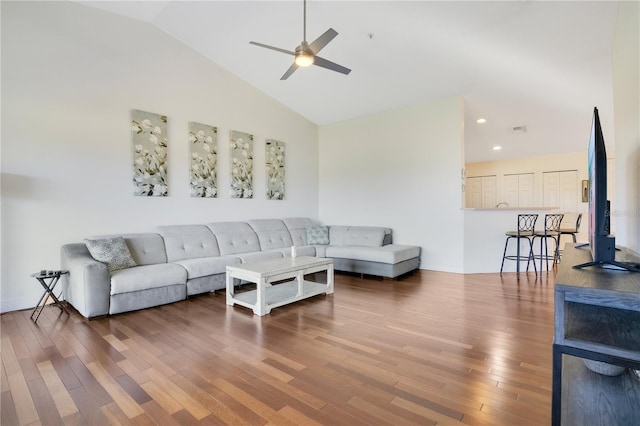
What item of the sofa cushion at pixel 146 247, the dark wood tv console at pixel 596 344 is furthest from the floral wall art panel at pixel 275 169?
the dark wood tv console at pixel 596 344

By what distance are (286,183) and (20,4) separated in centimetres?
430

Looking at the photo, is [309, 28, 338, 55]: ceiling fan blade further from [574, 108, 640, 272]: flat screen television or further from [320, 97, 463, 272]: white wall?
[320, 97, 463, 272]: white wall

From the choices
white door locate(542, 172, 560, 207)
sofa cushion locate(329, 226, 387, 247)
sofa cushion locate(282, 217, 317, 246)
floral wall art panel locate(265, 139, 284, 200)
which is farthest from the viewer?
white door locate(542, 172, 560, 207)

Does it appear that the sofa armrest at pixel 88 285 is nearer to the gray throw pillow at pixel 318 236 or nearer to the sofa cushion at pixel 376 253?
the sofa cushion at pixel 376 253

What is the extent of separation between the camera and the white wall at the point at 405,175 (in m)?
5.33

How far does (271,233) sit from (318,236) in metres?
0.95

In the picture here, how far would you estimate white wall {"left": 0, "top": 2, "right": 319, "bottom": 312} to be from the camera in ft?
11.3

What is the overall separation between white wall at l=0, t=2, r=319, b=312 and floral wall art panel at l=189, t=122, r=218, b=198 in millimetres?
107

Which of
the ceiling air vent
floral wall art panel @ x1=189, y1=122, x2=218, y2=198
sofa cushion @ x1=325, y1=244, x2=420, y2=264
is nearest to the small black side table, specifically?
floral wall art panel @ x1=189, y1=122, x2=218, y2=198

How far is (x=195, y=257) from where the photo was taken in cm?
445

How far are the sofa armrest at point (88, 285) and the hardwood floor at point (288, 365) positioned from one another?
14 cm

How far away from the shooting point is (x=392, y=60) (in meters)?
4.50

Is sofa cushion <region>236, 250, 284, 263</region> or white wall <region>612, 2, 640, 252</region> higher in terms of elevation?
white wall <region>612, 2, 640, 252</region>

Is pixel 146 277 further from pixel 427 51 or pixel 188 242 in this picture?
pixel 427 51
